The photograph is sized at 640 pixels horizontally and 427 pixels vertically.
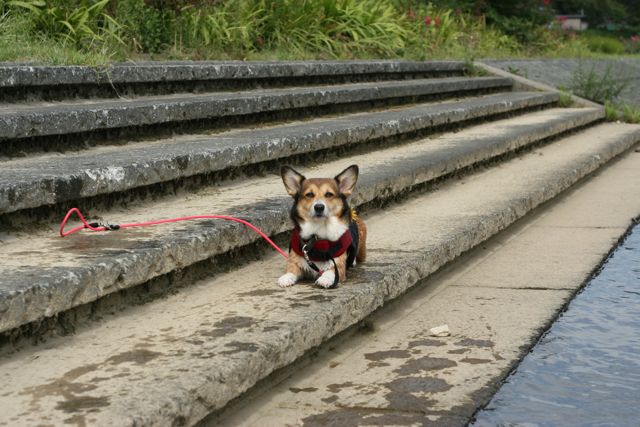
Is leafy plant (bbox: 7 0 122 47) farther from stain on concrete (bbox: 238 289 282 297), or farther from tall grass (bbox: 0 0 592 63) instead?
stain on concrete (bbox: 238 289 282 297)

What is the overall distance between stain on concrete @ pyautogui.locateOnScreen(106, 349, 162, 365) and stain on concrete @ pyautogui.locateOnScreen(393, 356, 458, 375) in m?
0.97

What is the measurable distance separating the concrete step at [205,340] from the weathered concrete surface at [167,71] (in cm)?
223

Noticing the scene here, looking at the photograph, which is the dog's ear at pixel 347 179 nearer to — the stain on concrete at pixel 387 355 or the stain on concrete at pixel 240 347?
the stain on concrete at pixel 387 355

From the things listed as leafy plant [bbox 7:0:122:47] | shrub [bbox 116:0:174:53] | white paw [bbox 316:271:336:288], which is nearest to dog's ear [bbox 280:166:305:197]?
white paw [bbox 316:271:336:288]

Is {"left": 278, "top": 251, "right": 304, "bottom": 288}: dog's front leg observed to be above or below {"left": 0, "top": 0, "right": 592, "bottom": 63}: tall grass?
below

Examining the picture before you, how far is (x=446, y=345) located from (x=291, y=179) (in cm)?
96

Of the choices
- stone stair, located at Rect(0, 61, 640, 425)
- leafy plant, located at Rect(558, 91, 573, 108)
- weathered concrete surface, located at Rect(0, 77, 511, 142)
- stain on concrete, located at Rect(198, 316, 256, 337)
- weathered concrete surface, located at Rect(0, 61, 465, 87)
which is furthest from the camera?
leafy plant, located at Rect(558, 91, 573, 108)

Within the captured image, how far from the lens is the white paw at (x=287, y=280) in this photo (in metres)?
4.46

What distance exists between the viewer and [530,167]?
29.1 ft

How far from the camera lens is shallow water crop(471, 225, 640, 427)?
137 inches

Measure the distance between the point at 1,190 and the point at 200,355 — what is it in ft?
4.57

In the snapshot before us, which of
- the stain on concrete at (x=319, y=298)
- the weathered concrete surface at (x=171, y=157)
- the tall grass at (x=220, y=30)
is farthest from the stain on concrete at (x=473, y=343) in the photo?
the tall grass at (x=220, y=30)

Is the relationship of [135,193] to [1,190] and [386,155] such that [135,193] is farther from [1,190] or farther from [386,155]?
[386,155]

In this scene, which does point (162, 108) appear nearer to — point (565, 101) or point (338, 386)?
point (338, 386)
